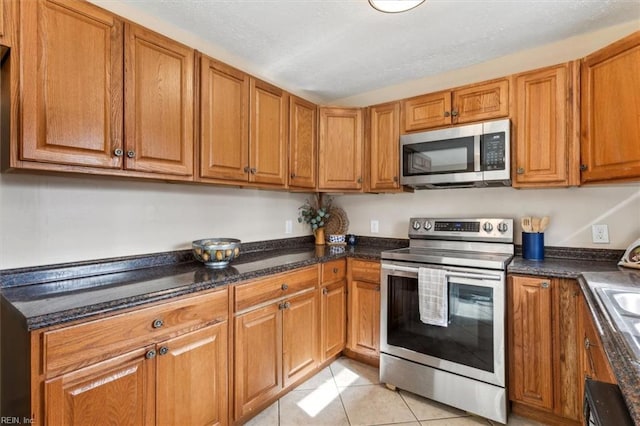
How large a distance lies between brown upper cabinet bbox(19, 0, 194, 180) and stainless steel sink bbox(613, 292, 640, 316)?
2.10 m

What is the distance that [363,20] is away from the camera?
1.84 m

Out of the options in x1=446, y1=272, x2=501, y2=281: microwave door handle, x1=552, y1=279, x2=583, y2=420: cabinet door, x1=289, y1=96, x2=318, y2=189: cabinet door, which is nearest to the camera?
x1=552, y1=279, x2=583, y2=420: cabinet door

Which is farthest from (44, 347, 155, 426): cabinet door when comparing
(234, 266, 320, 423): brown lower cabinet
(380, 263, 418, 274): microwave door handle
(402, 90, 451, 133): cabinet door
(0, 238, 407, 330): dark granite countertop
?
(402, 90, 451, 133): cabinet door

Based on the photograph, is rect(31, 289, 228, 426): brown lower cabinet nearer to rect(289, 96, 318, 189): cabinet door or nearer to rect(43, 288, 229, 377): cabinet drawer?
rect(43, 288, 229, 377): cabinet drawer

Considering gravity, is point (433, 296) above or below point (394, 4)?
below

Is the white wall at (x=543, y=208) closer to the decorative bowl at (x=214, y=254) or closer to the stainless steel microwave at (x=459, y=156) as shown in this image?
the stainless steel microwave at (x=459, y=156)

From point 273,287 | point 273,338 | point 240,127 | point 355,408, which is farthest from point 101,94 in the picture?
point 355,408

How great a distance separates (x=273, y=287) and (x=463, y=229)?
150 centimetres

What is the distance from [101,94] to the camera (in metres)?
1.39

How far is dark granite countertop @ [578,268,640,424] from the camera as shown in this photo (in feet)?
2.22

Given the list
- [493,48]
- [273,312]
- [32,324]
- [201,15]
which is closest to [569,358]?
[273,312]

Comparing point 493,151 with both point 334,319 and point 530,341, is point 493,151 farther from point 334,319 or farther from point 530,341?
point 334,319

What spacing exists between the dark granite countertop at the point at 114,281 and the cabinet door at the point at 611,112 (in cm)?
175

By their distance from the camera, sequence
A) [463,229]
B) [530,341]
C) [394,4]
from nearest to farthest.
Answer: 1. [394,4]
2. [530,341]
3. [463,229]
